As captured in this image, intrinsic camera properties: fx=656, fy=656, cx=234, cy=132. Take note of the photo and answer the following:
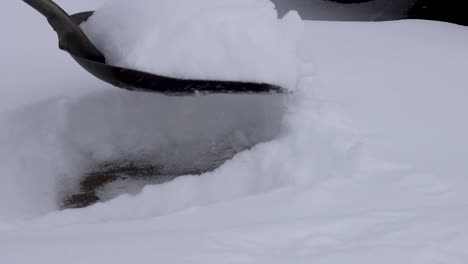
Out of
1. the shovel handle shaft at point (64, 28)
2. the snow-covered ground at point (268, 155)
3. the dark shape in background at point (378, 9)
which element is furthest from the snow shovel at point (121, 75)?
the dark shape in background at point (378, 9)

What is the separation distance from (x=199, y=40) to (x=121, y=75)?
0.23 meters

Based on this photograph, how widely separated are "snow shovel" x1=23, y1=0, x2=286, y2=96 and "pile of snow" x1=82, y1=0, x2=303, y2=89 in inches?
0.7

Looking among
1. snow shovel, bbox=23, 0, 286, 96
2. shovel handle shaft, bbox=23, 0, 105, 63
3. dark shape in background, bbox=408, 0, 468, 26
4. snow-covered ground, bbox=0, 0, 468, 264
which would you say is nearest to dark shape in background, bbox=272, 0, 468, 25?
dark shape in background, bbox=408, 0, 468, 26

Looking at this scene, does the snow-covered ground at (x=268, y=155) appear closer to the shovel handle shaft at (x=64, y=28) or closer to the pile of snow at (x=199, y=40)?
the pile of snow at (x=199, y=40)

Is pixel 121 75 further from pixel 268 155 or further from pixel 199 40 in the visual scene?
pixel 268 155

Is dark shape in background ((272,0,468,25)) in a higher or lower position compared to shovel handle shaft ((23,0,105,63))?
higher

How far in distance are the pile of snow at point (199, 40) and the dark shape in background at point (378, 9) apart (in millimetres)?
1952

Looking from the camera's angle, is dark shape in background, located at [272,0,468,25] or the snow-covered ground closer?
the snow-covered ground

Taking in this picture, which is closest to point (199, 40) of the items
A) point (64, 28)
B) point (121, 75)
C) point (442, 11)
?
point (121, 75)

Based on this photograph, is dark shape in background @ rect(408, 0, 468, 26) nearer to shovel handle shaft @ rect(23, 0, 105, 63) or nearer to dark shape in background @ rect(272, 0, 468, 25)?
dark shape in background @ rect(272, 0, 468, 25)

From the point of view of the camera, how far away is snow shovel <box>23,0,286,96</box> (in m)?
1.71

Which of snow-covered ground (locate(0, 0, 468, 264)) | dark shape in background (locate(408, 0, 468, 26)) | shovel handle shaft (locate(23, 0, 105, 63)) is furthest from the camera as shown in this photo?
dark shape in background (locate(408, 0, 468, 26))

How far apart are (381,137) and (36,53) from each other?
1339mm

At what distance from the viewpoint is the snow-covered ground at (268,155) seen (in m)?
1.17
